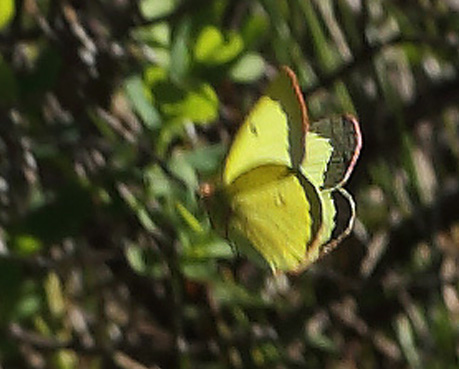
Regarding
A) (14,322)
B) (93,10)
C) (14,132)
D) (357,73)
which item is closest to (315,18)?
(357,73)

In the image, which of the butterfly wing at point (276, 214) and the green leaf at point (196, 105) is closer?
the butterfly wing at point (276, 214)

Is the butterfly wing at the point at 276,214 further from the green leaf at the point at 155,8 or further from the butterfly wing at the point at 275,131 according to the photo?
the green leaf at the point at 155,8

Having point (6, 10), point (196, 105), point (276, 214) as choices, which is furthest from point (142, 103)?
point (276, 214)

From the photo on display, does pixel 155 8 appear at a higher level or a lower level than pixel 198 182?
higher

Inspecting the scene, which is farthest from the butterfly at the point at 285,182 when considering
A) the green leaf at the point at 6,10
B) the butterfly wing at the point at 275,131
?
the green leaf at the point at 6,10

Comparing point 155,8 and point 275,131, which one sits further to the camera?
point 155,8

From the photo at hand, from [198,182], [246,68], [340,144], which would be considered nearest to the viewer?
[340,144]

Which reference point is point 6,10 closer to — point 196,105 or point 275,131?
point 196,105
